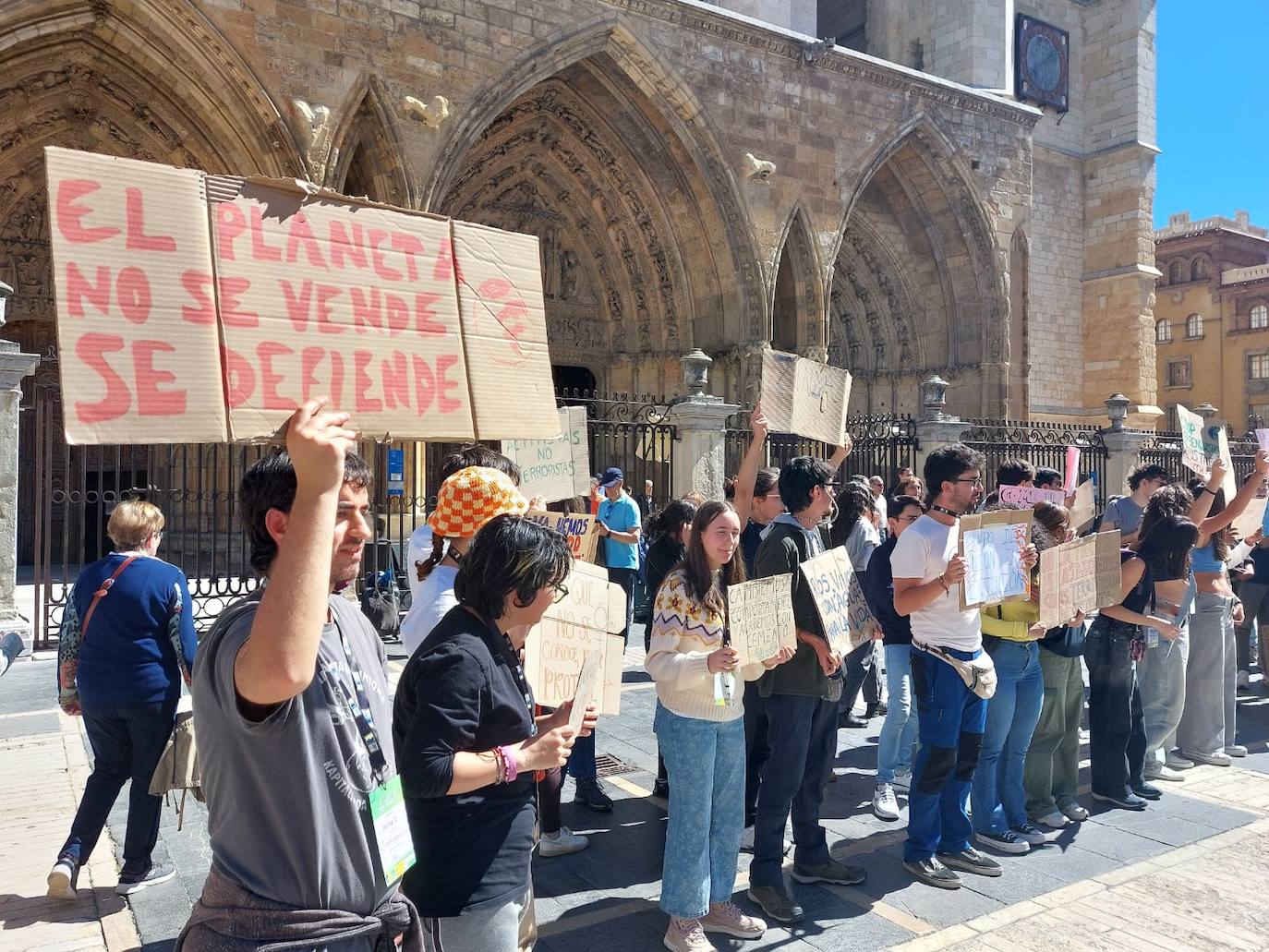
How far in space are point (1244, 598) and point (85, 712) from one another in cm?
841

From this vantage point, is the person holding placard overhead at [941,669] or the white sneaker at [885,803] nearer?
the person holding placard overhead at [941,669]

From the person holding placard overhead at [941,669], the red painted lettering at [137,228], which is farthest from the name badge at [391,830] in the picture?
the person holding placard overhead at [941,669]

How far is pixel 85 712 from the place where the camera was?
3.56 meters

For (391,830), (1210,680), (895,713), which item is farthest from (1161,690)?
(391,830)

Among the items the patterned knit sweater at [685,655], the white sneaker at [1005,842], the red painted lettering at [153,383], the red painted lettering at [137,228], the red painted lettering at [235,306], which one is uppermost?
the red painted lettering at [137,228]

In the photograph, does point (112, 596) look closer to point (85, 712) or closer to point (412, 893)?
point (85, 712)

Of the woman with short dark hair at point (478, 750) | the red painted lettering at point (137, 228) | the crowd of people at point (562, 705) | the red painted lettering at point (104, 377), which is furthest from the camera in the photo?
the red painted lettering at point (137, 228)

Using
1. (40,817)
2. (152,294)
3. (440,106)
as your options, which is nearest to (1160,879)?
(152,294)

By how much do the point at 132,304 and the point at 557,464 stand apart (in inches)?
169

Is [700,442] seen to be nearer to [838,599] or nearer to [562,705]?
[838,599]

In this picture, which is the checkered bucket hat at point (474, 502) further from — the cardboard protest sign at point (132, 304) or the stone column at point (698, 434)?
the stone column at point (698, 434)

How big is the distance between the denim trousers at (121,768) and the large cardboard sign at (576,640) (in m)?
1.87

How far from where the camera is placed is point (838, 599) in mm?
3818

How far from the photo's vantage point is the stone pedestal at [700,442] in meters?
10.8
